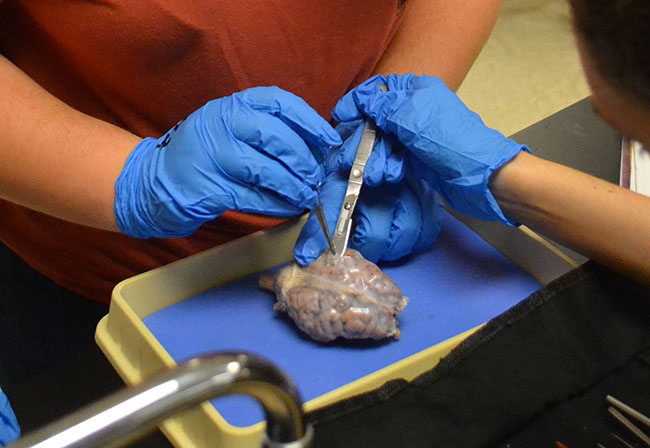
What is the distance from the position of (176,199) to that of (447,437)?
49 centimetres

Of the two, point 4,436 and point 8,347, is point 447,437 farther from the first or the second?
point 8,347

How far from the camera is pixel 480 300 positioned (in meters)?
1.07

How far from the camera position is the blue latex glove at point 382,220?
1.07m

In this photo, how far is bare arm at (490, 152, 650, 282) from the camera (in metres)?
1.03

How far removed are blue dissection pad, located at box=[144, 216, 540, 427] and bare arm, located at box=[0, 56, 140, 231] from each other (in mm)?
213

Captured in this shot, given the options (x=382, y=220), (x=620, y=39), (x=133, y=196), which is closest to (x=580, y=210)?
(x=382, y=220)

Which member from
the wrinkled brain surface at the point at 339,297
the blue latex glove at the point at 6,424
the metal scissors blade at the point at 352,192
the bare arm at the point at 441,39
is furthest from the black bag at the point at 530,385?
the bare arm at the point at 441,39

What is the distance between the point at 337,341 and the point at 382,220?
0.73 ft

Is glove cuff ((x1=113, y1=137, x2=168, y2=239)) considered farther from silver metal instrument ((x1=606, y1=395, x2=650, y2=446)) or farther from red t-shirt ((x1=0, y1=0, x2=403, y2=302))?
silver metal instrument ((x1=606, y1=395, x2=650, y2=446))

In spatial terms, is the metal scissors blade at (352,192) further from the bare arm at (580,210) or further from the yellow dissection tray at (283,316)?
the bare arm at (580,210)

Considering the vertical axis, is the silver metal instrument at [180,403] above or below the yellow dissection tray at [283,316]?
above

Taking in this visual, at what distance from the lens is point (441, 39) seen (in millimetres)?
1301

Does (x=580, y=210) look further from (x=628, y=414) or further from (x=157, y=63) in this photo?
(x=157, y=63)

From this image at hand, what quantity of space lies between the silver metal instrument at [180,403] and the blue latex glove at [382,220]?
1.94 feet
